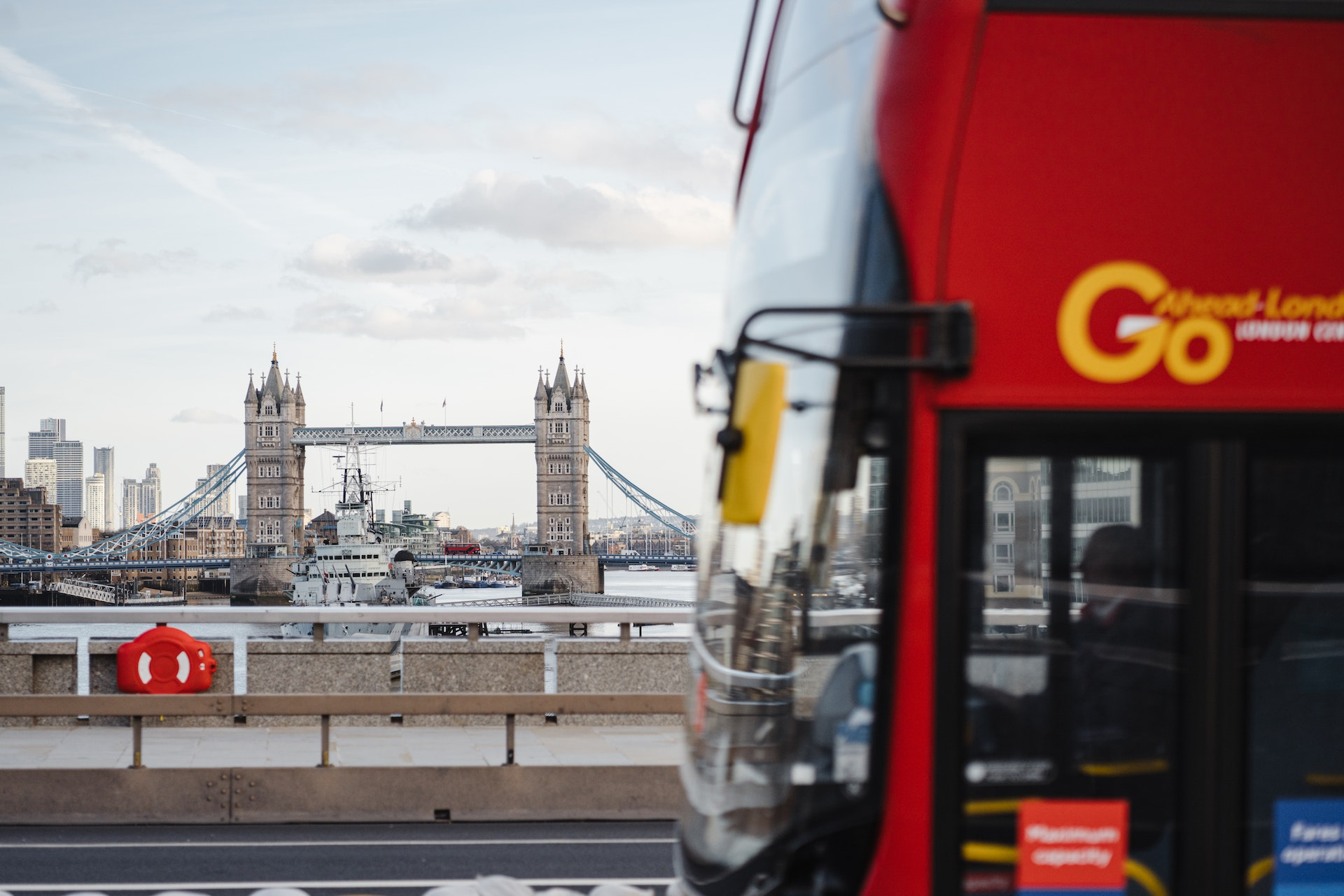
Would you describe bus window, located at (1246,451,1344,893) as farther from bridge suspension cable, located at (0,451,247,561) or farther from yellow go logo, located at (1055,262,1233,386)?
bridge suspension cable, located at (0,451,247,561)

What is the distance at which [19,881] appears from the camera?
6.65m

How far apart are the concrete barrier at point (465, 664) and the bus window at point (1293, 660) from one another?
660 cm

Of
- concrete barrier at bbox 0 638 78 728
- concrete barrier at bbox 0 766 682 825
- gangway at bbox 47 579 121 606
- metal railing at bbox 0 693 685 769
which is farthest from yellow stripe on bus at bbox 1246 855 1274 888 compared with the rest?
gangway at bbox 47 579 121 606

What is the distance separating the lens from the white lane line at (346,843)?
7.39 metres

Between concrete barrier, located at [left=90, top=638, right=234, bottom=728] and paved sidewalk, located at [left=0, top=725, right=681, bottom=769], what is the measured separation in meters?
0.18

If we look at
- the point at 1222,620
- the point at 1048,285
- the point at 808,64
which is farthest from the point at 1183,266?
the point at 808,64

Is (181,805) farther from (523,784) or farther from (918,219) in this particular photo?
(918,219)

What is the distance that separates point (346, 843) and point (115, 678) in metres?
2.79

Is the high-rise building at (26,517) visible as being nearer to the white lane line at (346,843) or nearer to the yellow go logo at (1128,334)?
the white lane line at (346,843)

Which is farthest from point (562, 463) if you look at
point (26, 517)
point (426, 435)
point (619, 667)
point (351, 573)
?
point (619, 667)

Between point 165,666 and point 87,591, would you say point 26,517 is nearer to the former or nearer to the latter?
point 87,591

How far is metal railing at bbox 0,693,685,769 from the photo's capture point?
789cm

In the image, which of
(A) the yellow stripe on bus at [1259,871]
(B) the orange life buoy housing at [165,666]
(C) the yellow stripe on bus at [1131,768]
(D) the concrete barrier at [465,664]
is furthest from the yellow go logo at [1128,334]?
(B) the orange life buoy housing at [165,666]

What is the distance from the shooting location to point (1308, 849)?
3066 millimetres
